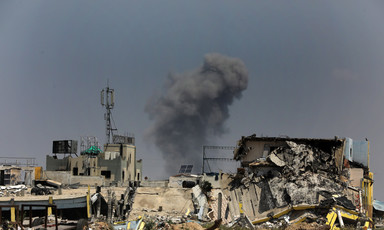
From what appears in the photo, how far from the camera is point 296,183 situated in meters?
43.0

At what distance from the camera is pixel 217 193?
44625mm

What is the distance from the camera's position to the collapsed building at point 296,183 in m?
38.8

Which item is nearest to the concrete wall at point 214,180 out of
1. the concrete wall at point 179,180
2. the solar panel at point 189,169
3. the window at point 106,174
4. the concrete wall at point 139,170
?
the concrete wall at point 179,180

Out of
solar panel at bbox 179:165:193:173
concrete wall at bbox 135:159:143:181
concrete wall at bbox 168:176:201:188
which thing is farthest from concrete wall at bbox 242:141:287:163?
concrete wall at bbox 135:159:143:181

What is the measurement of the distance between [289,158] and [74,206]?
56.8 feet

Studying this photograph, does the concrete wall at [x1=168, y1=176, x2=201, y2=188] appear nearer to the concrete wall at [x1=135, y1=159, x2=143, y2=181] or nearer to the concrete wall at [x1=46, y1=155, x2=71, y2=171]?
the concrete wall at [x1=46, y1=155, x2=71, y2=171]

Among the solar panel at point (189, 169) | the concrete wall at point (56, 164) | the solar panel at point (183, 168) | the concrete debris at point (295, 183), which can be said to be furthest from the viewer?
the concrete wall at point (56, 164)

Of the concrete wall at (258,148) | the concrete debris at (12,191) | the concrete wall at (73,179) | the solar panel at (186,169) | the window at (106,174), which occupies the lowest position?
the concrete debris at (12,191)

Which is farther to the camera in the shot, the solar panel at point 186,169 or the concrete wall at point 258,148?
the solar panel at point 186,169

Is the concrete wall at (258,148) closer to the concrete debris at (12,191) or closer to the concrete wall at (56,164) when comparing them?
the concrete debris at (12,191)

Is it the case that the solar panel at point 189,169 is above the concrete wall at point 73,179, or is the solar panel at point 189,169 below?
above

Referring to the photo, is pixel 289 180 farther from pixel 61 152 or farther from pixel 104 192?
pixel 61 152

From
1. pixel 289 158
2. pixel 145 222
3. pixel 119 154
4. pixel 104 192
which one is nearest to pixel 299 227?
pixel 145 222

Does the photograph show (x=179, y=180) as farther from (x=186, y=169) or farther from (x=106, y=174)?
(x=106, y=174)
